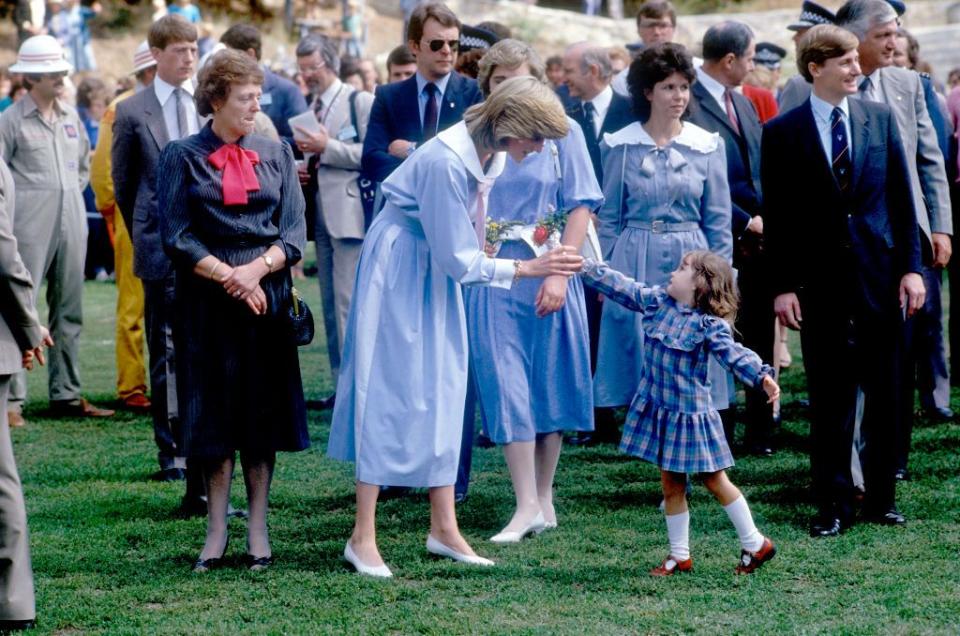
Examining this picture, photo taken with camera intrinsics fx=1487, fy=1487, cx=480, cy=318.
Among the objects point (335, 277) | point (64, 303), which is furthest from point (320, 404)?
point (64, 303)

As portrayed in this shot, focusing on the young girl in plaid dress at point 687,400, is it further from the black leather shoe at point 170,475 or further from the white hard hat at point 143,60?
the white hard hat at point 143,60

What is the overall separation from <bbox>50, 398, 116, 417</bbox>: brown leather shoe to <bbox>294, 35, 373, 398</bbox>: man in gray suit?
5.38ft

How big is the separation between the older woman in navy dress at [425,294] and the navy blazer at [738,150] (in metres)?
2.33

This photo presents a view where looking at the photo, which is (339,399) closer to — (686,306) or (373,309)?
(373,309)

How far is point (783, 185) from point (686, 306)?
105cm

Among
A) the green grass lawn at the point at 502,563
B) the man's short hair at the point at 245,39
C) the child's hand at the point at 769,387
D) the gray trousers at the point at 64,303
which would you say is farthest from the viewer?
the gray trousers at the point at 64,303

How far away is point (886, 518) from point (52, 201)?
234 inches

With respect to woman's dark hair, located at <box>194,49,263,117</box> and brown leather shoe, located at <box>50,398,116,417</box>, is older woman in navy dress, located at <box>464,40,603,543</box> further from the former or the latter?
brown leather shoe, located at <box>50,398,116,417</box>

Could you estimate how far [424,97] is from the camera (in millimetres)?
7902

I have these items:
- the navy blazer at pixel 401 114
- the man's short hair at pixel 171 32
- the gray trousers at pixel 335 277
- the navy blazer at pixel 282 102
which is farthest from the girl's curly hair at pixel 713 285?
the navy blazer at pixel 282 102

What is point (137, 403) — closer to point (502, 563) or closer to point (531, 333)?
point (531, 333)

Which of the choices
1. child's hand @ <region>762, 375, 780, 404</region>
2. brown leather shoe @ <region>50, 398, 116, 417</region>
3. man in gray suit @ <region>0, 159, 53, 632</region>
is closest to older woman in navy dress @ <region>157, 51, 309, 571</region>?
man in gray suit @ <region>0, 159, 53, 632</region>

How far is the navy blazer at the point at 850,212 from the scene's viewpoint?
648 cm

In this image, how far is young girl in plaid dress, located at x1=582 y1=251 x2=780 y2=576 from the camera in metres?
5.83
